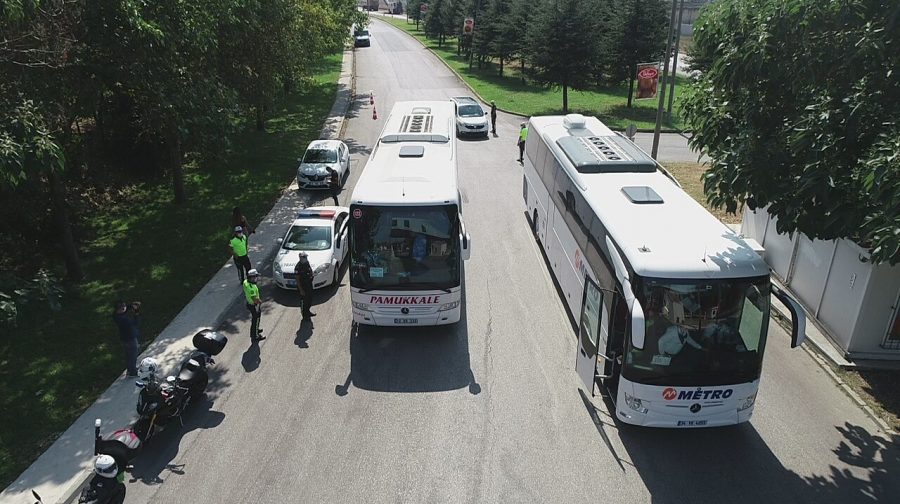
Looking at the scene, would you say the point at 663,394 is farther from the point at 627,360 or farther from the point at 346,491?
the point at 346,491

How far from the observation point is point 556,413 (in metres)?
10.4

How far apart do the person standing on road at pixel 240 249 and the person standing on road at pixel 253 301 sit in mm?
2490

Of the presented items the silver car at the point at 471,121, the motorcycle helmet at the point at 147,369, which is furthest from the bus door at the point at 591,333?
the silver car at the point at 471,121

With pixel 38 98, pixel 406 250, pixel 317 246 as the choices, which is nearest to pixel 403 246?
pixel 406 250

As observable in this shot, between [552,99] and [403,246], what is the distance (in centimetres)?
3318

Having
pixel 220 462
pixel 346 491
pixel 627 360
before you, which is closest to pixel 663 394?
pixel 627 360

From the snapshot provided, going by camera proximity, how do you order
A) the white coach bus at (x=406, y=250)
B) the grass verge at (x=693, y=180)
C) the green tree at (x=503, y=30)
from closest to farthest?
the white coach bus at (x=406, y=250) < the grass verge at (x=693, y=180) < the green tree at (x=503, y=30)

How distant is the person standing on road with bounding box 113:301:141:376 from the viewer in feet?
35.6

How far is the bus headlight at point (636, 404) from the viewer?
9102 mm

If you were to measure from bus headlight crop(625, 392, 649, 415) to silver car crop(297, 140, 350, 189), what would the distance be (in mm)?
15576

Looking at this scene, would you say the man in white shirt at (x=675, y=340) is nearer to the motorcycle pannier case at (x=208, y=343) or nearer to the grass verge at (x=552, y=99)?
the motorcycle pannier case at (x=208, y=343)

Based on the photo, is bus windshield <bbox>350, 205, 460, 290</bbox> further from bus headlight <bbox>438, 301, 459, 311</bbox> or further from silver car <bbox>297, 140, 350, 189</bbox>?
silver car <bbox>297, 140, 350, 189</bbox>

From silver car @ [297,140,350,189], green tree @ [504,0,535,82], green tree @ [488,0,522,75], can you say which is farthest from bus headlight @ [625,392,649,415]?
green tree @ [488,0,522,75]

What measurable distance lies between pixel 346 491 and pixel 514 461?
2.55 meters
